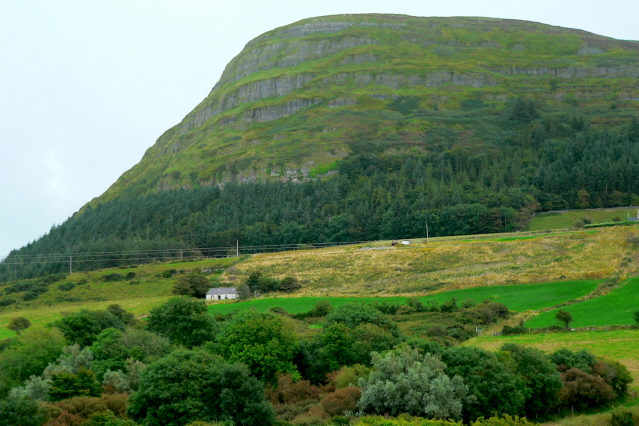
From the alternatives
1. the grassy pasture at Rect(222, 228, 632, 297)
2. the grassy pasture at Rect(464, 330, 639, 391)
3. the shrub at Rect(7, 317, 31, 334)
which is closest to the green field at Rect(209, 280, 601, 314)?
the grassy pasture at Rect(222, 228, 632, 297)

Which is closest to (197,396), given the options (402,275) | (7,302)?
(402,275)

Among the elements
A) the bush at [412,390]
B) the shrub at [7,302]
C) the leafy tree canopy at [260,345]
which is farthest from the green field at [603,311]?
the shrub at [7,302]

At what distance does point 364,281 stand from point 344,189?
79.3 metres

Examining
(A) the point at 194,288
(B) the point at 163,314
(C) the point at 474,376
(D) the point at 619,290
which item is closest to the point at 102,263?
(A) the point at 194,288

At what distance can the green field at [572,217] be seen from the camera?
11475cm

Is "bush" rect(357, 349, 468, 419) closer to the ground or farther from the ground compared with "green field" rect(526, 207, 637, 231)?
closer to the ground

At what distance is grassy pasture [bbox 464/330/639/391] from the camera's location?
128 feet

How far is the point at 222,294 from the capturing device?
87.6 meters

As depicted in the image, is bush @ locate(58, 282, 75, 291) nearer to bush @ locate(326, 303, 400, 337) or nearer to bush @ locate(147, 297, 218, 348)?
bush @ locate(147, 297, 218, 348)

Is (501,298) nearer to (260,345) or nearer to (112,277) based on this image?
(260,345)

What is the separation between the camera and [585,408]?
34312 millimetres

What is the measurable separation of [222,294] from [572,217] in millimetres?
68180

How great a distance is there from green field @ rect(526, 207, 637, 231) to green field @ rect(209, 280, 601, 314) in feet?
166

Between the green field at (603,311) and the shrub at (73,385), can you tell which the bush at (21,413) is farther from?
the green field at (603,311)
